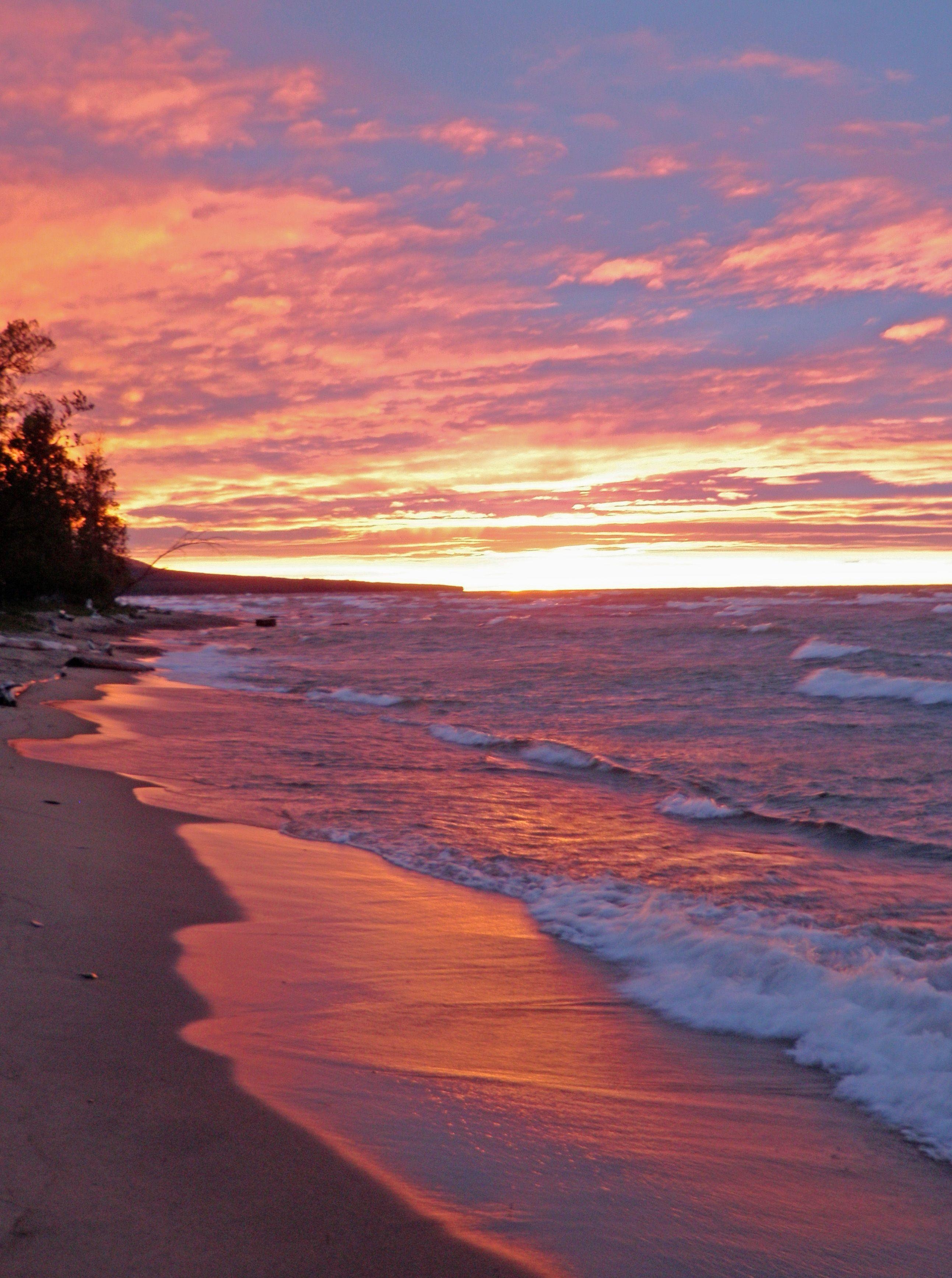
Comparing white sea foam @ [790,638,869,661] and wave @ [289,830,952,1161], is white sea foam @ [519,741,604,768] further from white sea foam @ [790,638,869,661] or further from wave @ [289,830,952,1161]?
white sea foam @ [790,638,869,661]

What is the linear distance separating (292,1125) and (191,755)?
9128 millimetres

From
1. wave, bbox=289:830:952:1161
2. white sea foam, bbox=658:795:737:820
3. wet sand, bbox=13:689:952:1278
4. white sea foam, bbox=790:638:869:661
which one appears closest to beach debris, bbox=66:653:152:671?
white sea foam, bbox=658:795:737:820

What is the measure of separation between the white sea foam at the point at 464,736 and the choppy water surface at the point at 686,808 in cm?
12

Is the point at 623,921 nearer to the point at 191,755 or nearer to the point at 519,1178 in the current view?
the point at 519,1178

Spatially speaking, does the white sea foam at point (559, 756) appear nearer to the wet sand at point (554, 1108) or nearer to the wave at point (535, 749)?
the wave at point (535, 749)

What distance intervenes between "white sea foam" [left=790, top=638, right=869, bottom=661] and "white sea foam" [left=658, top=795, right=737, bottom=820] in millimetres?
19589

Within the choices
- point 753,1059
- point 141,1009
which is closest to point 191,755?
point 141,1009

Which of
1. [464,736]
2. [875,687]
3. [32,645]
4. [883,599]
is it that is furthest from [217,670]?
[883,599]

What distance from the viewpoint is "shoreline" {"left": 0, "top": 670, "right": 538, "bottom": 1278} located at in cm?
258

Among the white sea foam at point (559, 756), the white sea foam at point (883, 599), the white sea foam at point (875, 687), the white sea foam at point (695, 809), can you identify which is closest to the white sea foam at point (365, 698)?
the white sea foam at point (559, 756)

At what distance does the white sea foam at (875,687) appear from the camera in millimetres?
20109

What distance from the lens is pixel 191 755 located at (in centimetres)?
1202

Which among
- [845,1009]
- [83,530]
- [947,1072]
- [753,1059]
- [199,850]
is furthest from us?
[83,530]

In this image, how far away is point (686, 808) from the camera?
33.7 ft
